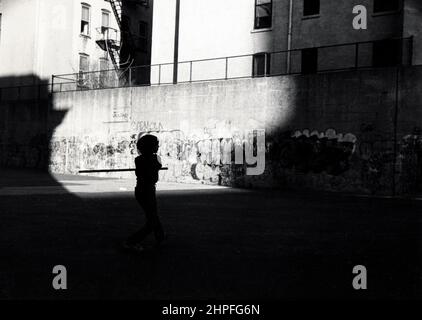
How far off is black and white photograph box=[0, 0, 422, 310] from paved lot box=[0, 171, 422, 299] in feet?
0.14

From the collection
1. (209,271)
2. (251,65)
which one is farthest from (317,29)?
(209,271)

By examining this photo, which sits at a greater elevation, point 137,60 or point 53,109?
point 137,60

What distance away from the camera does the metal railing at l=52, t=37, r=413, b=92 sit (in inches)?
968

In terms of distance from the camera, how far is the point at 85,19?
1555 inches

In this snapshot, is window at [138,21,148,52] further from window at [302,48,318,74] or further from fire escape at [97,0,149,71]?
window at [302,48,318,74]

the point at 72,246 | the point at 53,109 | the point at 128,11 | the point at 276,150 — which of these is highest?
the point at 128,11

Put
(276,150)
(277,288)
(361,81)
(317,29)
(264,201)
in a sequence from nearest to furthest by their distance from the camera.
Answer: (277,288) → (264,201) → (361,81) → (276,150) → (317,29)

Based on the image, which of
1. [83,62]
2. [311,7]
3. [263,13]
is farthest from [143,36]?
[311,7]

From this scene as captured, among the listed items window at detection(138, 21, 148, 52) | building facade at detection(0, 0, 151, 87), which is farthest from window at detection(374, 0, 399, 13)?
window at detection(138, 21, 148, 52)

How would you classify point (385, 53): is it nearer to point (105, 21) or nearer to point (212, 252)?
point (212, 252)

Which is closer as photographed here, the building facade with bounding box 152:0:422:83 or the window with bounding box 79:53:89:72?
the building facade with bounding box 152:0:422:83

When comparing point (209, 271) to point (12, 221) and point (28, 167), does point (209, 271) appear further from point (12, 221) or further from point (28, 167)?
point (28, 167)

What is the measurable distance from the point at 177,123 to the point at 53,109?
9.36 m

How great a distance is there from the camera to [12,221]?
10453 mm
